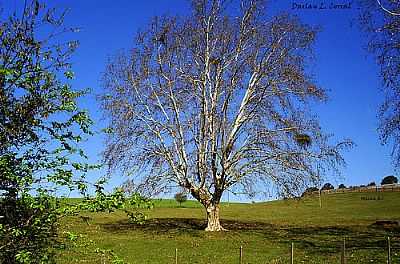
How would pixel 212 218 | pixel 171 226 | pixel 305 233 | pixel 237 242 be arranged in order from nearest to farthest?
pixel 237 242
pixel 305 233
pixel 212 218
pixel 171 226

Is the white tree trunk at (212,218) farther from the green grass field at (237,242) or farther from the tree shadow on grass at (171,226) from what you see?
the tree shadow on grass at (171,226)

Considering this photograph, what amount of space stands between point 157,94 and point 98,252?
29.8m

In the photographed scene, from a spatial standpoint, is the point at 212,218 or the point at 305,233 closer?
the point at 305,233

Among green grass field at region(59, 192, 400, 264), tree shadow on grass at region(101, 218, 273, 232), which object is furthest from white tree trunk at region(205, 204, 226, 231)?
tree shadow on grass at region(101, 218, 273, 232)

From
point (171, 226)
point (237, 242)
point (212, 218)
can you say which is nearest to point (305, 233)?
point (212, 218)

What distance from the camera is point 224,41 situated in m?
34.9

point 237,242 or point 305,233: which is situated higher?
point 305,233

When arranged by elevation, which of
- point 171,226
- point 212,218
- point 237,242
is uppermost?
point 212,218

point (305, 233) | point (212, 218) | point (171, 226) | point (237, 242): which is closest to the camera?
point (237, 242)

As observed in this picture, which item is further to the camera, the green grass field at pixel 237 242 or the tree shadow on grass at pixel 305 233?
the tree shadow on grass at pixel 305 233

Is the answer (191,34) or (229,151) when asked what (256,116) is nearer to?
(229,151)

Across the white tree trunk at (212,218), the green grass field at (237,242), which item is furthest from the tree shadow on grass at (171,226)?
the white tree trunk at (212,218)

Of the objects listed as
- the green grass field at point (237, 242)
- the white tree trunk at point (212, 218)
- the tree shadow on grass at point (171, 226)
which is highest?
the white tree trunk at point (212, 218)

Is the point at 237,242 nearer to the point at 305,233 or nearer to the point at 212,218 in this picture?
the point at 212,218
